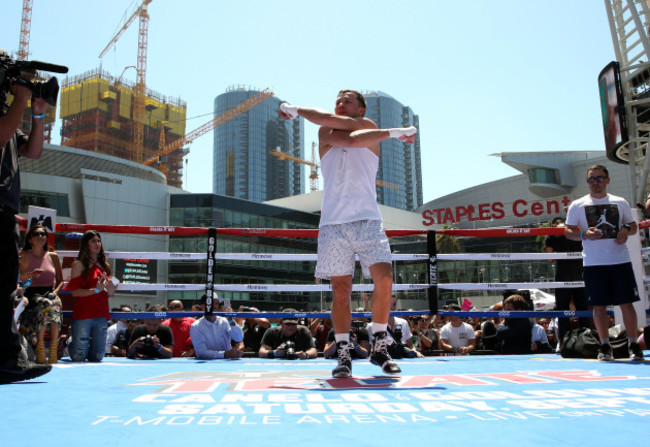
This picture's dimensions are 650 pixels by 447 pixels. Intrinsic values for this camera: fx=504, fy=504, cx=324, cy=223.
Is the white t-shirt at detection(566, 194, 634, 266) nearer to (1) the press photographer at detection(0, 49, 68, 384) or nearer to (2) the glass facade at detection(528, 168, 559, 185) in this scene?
(1) the press photographer at detection(0, 49, 68, 384)

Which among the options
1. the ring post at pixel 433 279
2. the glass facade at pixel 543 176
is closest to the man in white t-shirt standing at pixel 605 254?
the ring post at pixel 433 279

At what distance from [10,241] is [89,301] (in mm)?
2709

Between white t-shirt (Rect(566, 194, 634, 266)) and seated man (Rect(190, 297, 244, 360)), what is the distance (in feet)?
11.8

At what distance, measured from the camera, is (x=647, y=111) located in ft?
88.4

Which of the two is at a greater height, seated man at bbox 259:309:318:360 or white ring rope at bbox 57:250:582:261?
white ring rope at bbox 57:250:582:261

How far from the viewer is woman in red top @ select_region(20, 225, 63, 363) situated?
4272mm

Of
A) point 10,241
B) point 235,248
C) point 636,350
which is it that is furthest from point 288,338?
point 235,248

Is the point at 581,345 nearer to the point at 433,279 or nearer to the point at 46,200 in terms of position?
the point at 433,279

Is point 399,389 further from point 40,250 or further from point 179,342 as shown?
point 179,342

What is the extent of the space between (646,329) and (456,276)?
49.6m

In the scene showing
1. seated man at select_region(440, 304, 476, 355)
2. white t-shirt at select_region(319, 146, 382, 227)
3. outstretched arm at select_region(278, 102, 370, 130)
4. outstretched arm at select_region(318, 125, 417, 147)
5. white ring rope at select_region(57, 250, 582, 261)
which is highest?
outstretched arm at select_region(278, 102, 370, 130)

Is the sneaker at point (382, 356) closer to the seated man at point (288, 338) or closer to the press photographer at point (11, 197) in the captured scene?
the press photographer at point (11, 197)

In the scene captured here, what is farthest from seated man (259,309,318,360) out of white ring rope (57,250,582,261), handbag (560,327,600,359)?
handbag (560,327,600,359)

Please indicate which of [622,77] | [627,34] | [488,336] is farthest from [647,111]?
[488,336]
